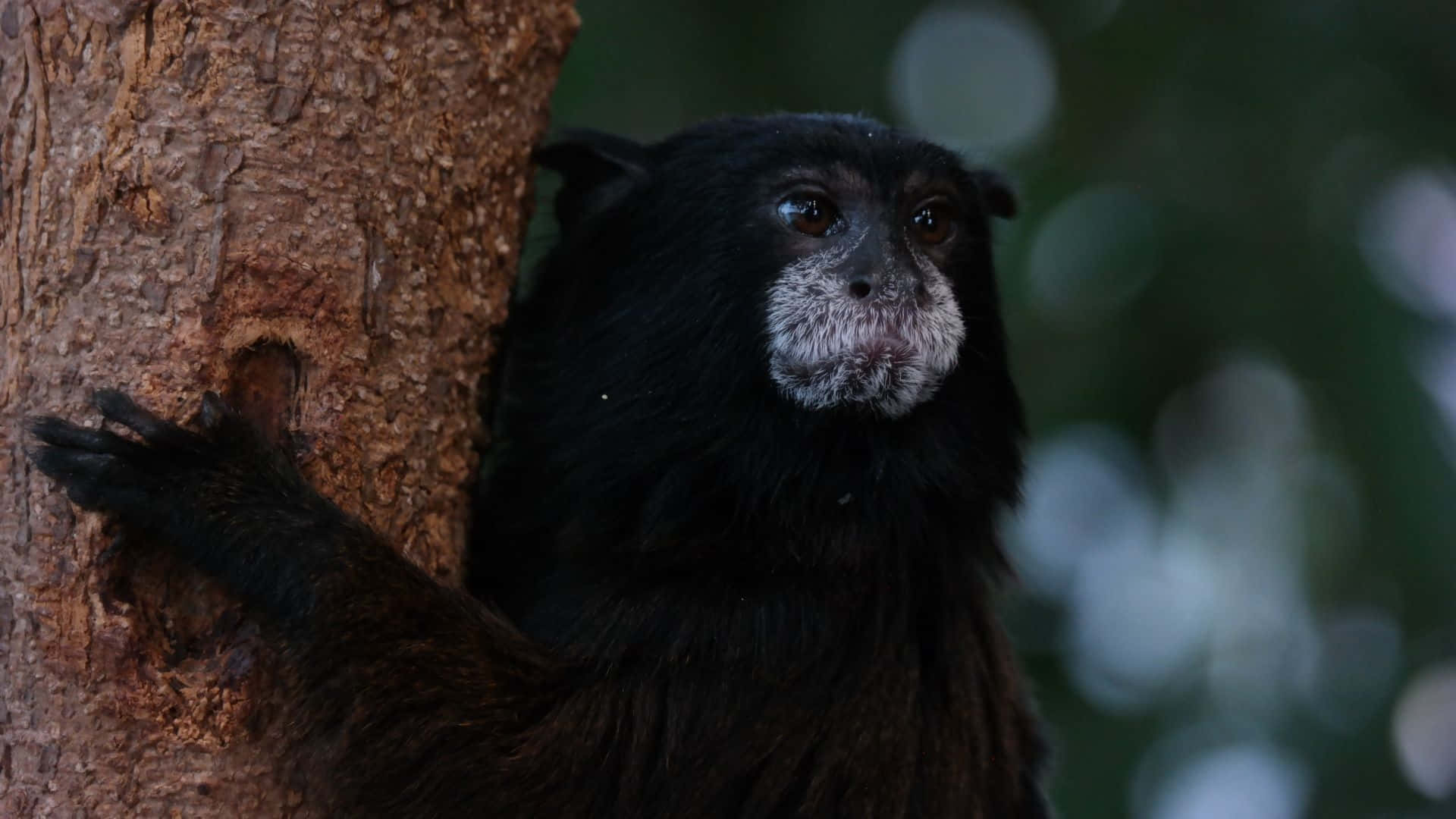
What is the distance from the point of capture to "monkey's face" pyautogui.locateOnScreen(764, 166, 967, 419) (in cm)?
318

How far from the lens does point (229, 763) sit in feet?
8.59

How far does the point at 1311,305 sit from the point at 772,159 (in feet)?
10.9

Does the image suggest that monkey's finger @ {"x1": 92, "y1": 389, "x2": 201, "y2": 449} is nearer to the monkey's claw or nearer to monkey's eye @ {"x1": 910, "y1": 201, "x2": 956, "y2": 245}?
the monkey's claw

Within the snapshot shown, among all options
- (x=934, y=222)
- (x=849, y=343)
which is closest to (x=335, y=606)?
(x=849, y=343)

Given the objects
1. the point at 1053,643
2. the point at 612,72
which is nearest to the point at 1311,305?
the point at 1053,643

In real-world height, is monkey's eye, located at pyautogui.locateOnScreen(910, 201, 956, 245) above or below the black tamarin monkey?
above

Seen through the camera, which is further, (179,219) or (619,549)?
(619,549)

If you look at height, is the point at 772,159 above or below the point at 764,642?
above

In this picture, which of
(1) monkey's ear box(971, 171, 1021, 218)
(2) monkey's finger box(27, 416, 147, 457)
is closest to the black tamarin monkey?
(2) monkey's finger box(27, 416, 147, 457)

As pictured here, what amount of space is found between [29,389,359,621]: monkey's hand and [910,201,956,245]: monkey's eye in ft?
4.80

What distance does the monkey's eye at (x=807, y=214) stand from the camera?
3.37m

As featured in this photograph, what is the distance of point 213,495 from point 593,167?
1434mm

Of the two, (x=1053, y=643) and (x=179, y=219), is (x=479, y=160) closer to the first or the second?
(x=179, y=219)

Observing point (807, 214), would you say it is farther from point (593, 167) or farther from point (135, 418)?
point (135, 418)
